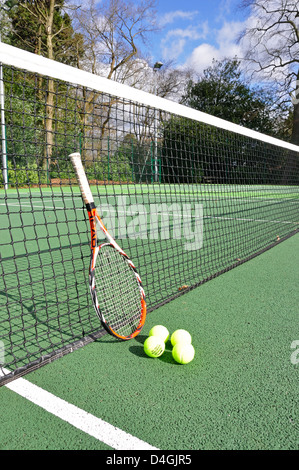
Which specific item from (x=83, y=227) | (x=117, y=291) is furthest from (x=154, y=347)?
(x=83, y=227)

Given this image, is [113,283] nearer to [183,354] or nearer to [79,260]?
[183,354]

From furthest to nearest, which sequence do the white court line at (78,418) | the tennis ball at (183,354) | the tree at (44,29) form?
the tree at (44,29) < the tennis ball at (183,354) < the white court line at (78,418)

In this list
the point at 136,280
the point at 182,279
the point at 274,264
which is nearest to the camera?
the point at 136,280

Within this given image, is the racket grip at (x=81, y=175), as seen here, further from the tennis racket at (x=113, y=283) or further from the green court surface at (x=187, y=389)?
the green court surface at (x=187, y=389)

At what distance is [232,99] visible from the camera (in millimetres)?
27969

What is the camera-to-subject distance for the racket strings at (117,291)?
2528 mm

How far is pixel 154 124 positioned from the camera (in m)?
3.95

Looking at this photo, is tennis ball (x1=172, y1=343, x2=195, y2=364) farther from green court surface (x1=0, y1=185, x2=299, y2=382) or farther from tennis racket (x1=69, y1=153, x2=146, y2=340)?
green court surface (x1=0, y1=185, x2=299, y2=382)

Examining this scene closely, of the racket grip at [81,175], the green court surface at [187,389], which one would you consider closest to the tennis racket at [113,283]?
the racket grip at [81,175]

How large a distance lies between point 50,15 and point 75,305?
2171 cm

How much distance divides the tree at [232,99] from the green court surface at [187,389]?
26546mm
